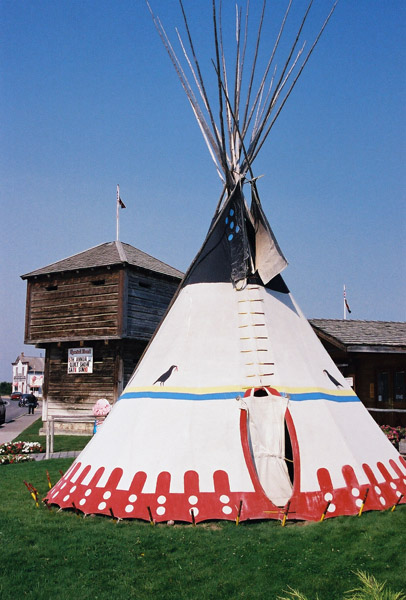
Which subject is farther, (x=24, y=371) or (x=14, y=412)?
(x=24, y=371)

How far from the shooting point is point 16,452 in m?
15.5

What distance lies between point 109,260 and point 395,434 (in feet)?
44.6

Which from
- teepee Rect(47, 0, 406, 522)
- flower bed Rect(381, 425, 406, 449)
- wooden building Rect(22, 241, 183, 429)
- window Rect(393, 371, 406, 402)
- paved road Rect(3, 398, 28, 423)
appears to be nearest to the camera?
teepee Rect(47, 0, 406, 522)

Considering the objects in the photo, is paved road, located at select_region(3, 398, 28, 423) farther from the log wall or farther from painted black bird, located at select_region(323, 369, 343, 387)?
painted black bird, located at select_region(323, 369, 343, 387)

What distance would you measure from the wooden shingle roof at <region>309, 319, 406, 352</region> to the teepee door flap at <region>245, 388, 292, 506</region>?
29.1 feet

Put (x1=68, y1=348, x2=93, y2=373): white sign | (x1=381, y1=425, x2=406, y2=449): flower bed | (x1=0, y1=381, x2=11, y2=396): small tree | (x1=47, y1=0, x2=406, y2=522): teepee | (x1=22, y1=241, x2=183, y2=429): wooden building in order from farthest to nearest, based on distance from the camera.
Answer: (x1=0, y1=381, x2=11, y2=396): small tree < (x1=68, y1=348, x2=93, y2=373): white sign < (x1=22, y1=241, x2=183, y2=429): wooden building < (x1=381, y1=425, x2=406, y2=449): flower bed < (x1=47, y1=0, x2=406, y2=522): teepee

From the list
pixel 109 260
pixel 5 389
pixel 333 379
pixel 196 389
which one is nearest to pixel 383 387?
pixel 333 379

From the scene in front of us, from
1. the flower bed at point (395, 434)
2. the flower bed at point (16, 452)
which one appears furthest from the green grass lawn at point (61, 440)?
the flower bed at point (395, 434)

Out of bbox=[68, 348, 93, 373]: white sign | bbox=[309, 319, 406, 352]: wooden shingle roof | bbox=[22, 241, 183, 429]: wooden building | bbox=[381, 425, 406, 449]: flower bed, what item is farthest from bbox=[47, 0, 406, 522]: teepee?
bbox=[68, 348, 93, 373]: white sign

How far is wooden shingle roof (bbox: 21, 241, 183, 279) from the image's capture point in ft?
74.8

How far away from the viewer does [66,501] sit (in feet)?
23.0

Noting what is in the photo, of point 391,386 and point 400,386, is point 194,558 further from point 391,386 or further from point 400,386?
point 400,386

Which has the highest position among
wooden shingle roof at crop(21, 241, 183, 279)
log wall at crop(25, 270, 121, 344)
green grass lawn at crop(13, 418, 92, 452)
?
wooden shingle roof at crop(21, 241, 183, 279)

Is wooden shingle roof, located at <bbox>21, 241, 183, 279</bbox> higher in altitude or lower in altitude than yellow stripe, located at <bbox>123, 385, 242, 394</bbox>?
Answer: higher
